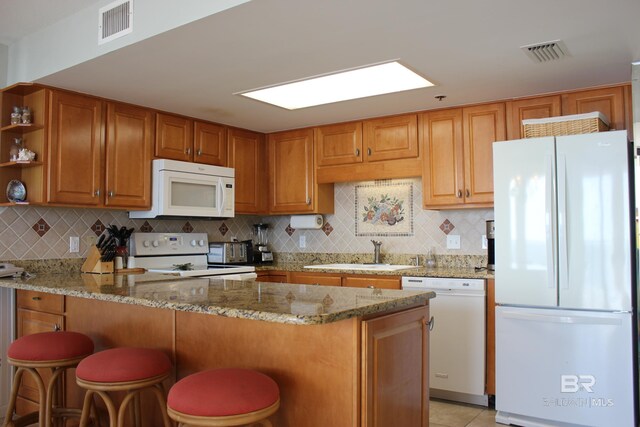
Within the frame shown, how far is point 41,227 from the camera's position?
3.59 m

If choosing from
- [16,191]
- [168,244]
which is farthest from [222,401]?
[168,244]

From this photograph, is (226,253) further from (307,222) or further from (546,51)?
(546,51)

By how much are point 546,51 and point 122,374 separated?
2.55 meters

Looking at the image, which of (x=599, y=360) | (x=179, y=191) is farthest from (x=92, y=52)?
(x=599, y=360)

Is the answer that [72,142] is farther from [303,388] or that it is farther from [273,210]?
[303,388]

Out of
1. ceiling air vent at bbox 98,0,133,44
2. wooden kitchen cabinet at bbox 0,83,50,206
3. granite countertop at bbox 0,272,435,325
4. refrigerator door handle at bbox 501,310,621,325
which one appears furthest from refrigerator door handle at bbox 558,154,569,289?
wooden kitchen cabinet at bbox 0,83,50,206

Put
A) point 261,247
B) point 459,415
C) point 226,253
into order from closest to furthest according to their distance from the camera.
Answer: point 459,415
point 226,253
point 261,247

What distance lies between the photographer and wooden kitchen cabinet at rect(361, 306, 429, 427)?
5.72ft

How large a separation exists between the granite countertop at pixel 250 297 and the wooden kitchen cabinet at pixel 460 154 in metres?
1.80

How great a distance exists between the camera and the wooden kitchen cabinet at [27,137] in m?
3.31

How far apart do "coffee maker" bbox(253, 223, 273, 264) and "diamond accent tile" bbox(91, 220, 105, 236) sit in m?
1.40

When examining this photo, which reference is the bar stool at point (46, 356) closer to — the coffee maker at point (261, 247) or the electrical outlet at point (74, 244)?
the electrical outlet at point (74, 244)

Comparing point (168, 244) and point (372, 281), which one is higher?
point (168, 244)

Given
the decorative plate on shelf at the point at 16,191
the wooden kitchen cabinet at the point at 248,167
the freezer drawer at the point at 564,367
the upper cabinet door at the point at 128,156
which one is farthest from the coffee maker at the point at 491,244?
the decorative plate on shelf at the point at 16,191
